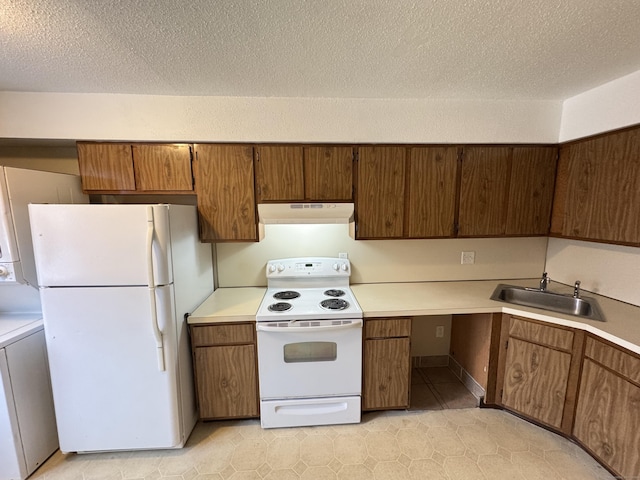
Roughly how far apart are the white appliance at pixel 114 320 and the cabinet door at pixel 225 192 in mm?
281

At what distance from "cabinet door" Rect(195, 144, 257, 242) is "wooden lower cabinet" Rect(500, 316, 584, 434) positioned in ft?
6.90

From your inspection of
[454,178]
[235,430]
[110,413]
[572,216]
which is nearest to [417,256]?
[454,178]

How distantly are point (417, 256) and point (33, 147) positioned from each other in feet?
11.1

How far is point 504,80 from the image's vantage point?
5.73 feet

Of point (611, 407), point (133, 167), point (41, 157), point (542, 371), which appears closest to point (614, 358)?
point (611, 407)

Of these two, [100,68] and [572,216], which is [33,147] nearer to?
[100,68]

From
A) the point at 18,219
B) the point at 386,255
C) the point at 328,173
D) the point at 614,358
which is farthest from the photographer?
the point at 386,255

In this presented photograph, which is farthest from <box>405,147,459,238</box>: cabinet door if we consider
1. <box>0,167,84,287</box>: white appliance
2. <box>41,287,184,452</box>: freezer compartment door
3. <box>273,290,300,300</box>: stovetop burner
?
<box>0,167,84,287</box>: white appliance

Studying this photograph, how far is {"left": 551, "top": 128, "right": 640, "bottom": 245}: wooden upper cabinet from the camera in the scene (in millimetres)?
1710

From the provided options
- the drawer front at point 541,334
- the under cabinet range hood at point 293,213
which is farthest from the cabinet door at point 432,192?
the drawer front at point 541,334

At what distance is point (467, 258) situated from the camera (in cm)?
255

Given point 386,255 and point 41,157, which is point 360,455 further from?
point 41,157

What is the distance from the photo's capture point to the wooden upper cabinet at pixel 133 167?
1928mm

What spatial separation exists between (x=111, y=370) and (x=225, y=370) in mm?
674
